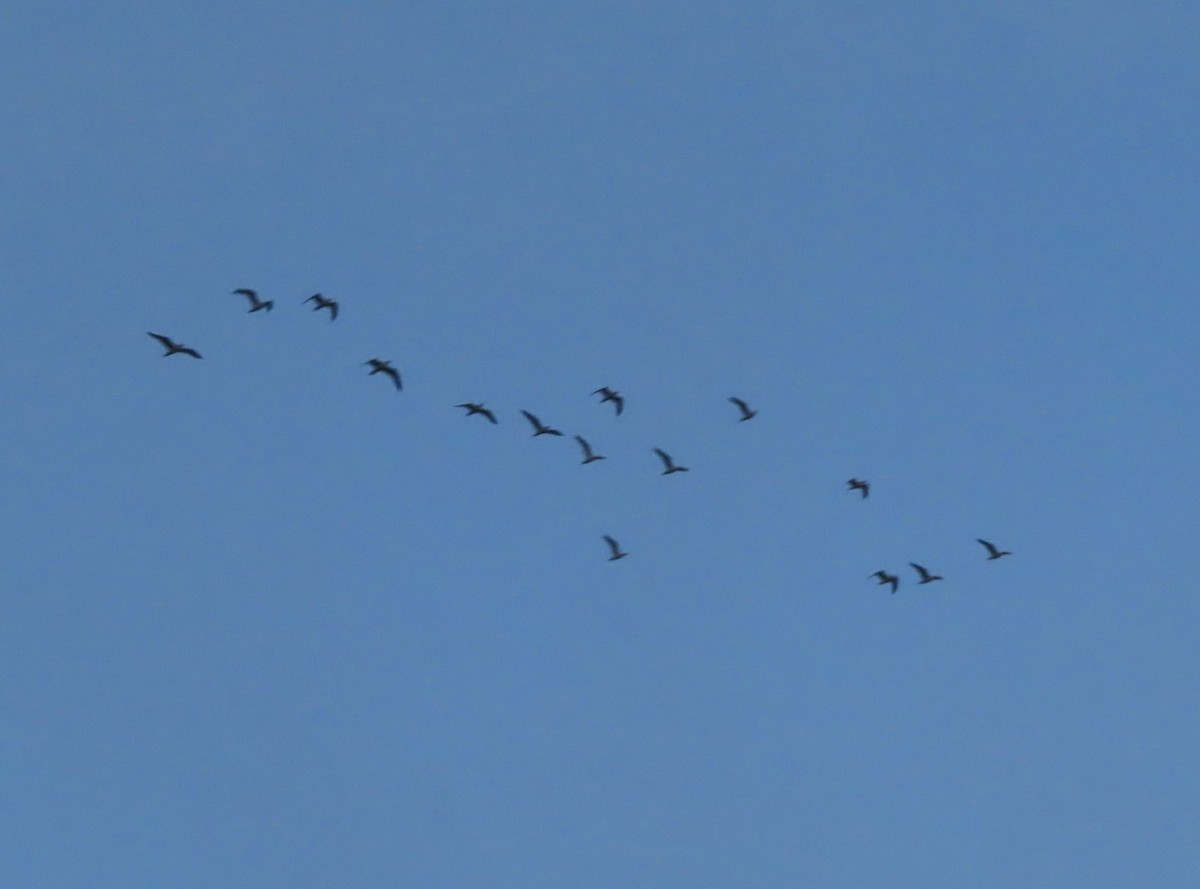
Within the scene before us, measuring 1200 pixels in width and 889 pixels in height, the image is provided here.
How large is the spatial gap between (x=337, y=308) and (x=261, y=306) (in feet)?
12.6

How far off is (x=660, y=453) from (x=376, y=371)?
1946 centimetres

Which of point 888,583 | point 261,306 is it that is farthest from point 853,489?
point 261,306

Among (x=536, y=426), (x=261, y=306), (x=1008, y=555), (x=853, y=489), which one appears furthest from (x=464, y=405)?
(x=1008, y=555)

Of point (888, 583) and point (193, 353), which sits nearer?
point (193, 353)

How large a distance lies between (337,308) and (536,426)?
12.1 m

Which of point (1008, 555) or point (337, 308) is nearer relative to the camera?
point (337, 308)

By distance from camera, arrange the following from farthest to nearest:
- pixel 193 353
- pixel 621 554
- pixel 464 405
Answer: pixel 621 554
pixel 464 405
pixel 193 353

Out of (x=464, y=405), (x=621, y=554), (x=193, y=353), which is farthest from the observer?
(x=621, y=554)

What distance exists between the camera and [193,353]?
10931 centimetres

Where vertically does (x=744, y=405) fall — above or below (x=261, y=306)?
above

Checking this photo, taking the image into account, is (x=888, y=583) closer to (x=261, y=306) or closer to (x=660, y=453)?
(x=660, y=453)

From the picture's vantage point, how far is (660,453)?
126m

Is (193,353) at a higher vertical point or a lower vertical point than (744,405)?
lower

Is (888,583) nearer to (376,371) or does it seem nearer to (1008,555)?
(1008,555)
